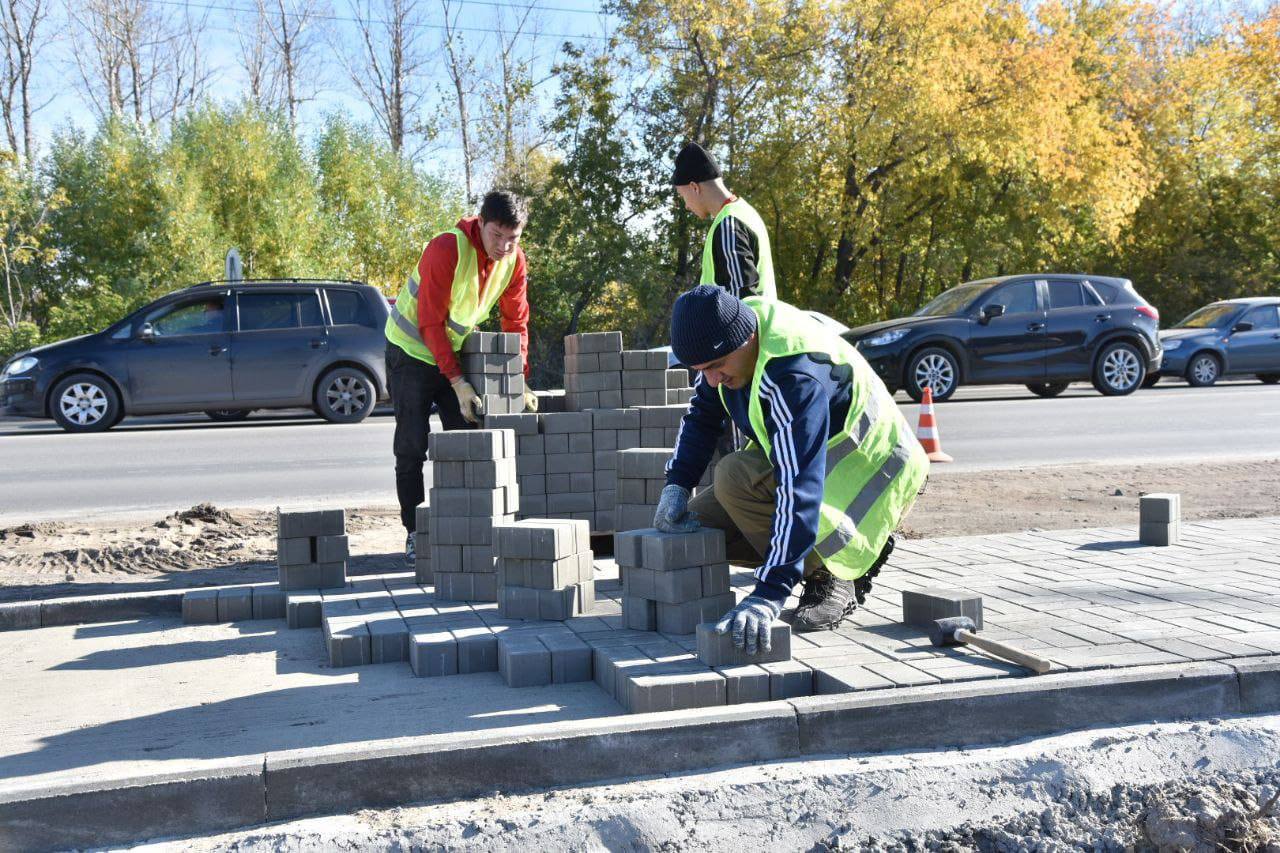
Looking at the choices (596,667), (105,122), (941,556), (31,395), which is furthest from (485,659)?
(105,122)

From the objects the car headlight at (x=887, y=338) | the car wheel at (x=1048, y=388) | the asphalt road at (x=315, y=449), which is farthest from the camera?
the car wheel at (x=1048, y=388)

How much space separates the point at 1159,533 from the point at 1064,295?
10648 mm

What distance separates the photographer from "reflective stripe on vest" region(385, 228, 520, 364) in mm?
5770

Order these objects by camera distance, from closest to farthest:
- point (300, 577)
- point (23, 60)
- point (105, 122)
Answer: point (300, 577), point (105, 122), point (23, 60)

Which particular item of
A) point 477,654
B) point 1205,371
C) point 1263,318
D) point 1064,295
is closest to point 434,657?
point 477,654

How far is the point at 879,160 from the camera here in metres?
23.5

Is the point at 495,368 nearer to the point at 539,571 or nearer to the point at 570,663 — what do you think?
the point at 539,571

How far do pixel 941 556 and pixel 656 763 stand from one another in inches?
122

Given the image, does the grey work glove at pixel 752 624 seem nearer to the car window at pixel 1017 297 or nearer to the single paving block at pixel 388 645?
the single paving block at pixel 388 645

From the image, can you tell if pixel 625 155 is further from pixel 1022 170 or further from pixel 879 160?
pixel 1022 170

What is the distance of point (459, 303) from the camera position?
581 centimetres

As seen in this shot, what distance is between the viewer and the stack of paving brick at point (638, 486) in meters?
5.27

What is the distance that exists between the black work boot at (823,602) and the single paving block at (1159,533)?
259 centimetres

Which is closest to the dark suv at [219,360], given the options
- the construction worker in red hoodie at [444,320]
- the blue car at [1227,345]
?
the construction worker in red hoodie at [444,320]
